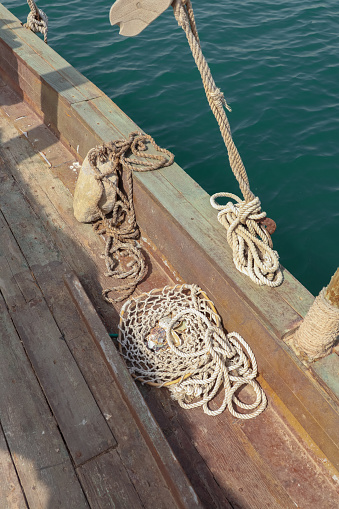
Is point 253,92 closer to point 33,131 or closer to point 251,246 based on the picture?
point 33,131

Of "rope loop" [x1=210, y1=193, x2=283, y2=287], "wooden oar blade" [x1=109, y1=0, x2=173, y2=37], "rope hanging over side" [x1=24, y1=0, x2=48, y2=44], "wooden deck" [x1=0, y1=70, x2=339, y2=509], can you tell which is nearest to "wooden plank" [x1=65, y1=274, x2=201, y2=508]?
"wooden deck" [x1=0, y1=70, x2=339, y2=509]

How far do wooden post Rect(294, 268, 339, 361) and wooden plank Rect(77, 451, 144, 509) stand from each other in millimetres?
1299

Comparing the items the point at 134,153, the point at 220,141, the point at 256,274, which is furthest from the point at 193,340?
Result: the point at 220,141

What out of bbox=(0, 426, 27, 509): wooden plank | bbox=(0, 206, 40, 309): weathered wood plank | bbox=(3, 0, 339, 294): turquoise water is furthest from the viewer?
bbox=(3, 0, 339, 294): turquoise water

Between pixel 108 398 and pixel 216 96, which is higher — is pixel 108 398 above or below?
below

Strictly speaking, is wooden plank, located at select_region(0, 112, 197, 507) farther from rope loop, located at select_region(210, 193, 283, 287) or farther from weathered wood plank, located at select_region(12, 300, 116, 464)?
rope loop, located at select_region(210, 193, 283, 287)

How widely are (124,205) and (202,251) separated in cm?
119

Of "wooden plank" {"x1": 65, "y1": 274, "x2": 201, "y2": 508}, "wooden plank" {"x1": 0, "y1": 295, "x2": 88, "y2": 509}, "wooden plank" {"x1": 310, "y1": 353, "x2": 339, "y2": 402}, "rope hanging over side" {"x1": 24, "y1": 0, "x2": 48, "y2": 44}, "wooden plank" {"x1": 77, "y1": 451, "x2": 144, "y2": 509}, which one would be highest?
"rope hanging over side" {"x1": 24, "y1": 0, "x2": 48, "y2": 44}

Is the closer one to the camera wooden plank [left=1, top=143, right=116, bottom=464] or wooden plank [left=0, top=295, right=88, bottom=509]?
wooden plank [left=0, top=295, right=88, bottom=509]

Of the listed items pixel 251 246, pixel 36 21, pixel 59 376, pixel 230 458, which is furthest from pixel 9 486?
pixel 36 21

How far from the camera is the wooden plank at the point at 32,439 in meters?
2.43

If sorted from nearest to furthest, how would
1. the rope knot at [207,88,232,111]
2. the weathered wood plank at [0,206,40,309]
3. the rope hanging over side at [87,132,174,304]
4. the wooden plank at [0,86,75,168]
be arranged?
the rope knot at [207,88,232,111]
the weathered wood plank at [0,206,40,309]
the rope hanging over side at [87,132,174,304]
the wooden plank at [0,86,75,168]

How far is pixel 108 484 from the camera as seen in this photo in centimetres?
249

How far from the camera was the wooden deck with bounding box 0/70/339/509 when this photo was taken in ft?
8.09
